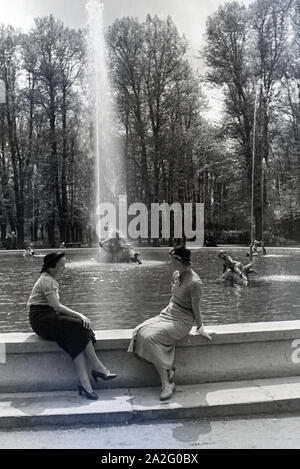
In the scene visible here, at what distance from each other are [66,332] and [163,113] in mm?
34158

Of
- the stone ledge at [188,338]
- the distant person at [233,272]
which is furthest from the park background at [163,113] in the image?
the stone ledge at [188,338]

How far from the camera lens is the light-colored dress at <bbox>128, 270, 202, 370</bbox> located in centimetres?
492

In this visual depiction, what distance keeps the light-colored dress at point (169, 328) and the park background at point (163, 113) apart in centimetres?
2996

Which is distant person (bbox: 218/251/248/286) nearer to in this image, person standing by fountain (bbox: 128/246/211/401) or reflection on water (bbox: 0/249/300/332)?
reflection on water (bbox: 0/249/300/332)

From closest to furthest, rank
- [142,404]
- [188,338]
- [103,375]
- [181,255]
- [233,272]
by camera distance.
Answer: [142,404]
[103,375]
[188,338]
[181,255]
[233,272]

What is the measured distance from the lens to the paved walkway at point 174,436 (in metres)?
4.01

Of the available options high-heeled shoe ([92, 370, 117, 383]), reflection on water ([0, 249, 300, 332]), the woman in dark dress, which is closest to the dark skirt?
the woman in dark dress

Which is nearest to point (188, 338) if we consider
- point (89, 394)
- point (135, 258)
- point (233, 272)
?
point (89, 394)

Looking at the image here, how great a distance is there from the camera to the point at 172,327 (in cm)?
502

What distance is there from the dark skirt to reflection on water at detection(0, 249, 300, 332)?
2958 millimetres

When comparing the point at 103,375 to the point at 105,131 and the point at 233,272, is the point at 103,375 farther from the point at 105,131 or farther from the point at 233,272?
the point at 105,131

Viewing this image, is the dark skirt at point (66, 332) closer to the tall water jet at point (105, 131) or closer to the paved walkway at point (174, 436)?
the paved walkway at point (174, 436)

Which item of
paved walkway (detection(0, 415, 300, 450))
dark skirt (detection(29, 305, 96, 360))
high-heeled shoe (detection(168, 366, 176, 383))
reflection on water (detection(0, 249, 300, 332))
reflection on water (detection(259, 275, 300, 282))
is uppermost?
dark skirt (detection(29, 305, 96, 360))

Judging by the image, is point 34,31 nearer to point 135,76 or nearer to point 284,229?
point 135,76
